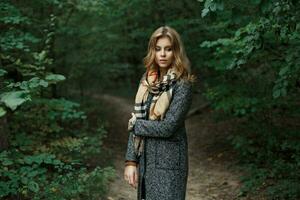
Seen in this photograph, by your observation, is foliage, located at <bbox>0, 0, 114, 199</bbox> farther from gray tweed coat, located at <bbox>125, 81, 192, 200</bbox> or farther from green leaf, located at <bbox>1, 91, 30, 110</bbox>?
green leaf, located at <bbox>1, 91, 30, 110</bbox>

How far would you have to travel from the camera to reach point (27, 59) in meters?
7.85

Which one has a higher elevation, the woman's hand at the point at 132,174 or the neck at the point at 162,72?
the neck at the point at 162,72

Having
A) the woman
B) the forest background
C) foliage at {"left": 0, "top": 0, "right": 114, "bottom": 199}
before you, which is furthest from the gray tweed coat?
foliage at {"left": 0, "top": 0, "right": 114, "bottom": 199}

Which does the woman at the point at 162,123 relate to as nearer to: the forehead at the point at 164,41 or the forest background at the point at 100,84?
the forehead at the point at 164,41

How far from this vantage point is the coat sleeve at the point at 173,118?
10.2 ft

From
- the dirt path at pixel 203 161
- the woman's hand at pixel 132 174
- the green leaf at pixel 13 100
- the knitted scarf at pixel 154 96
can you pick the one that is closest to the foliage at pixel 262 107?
the dirt path at pixel 203 161

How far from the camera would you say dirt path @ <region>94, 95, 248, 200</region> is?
6867 millimetres

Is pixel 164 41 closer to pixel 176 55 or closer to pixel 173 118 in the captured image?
pixel 176 55

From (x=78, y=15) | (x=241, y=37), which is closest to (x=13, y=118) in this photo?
(x=241, y=37)

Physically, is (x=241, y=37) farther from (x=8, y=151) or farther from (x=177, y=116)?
(x=8, y=151)

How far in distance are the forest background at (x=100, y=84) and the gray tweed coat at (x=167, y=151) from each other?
0.70 meters

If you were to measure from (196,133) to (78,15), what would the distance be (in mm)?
4625

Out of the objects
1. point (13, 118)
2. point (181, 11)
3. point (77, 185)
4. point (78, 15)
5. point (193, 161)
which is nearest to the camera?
point (77, 185)

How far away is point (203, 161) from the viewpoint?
9000mm
